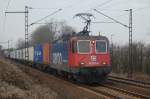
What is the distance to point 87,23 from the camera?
2527 cm

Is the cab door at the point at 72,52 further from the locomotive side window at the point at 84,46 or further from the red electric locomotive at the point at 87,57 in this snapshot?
the locomotive side window at the point at 84,46

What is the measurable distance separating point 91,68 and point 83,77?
787mm

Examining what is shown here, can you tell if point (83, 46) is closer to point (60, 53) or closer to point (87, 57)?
point (87, 57)

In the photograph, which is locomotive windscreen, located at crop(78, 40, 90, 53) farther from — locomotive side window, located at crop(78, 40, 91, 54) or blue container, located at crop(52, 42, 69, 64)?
blue container, located at crop(52, 42, 69, 64)

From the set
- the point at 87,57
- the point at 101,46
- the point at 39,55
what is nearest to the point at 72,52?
the point at 87,57

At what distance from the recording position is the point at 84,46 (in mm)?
22500

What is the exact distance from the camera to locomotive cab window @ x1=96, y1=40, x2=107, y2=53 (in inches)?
897

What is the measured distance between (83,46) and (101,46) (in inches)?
47.9

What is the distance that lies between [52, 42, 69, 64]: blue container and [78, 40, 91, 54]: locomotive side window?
134 centimetres

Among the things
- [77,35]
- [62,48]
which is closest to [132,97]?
[77,35]

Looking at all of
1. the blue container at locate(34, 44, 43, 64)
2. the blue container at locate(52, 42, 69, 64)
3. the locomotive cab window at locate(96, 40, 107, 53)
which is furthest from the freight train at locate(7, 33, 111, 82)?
the blue container at locate(34, 44, 43, 64)

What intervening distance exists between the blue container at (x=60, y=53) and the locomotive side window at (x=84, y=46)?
52.9 inches

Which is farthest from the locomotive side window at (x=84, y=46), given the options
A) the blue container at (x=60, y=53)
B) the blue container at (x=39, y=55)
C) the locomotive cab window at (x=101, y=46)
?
the blue container at (x=39, y=55)

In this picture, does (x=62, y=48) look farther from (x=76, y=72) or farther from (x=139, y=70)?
(x=139, y=70)
